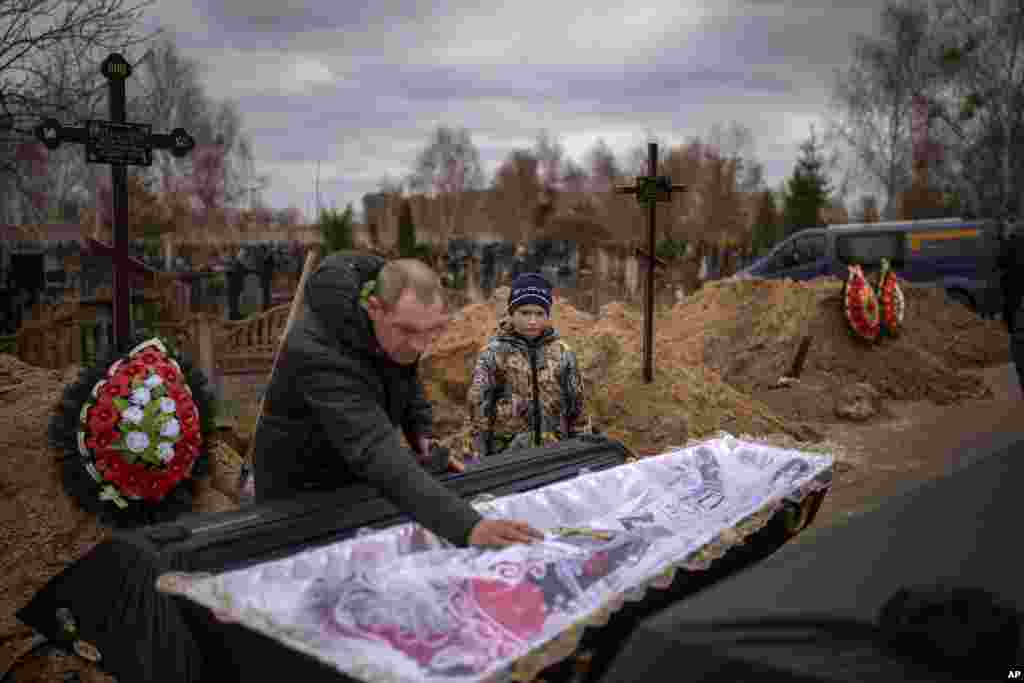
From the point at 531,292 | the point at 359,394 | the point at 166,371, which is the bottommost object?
the point at 166,371

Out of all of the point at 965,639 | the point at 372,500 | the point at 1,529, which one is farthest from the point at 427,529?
the point at 1,529

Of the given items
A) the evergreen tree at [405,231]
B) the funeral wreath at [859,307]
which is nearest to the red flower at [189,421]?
the funeral wreath at [859,307]

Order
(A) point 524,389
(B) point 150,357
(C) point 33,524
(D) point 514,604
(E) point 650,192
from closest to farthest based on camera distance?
1. (D) point 514,604
2. (B) point 150,357
3. (C) point 33,524
4. (A) point 524,389
5. (E) point 650,192

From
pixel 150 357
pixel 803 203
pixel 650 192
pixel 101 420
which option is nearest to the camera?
pixel 101 420

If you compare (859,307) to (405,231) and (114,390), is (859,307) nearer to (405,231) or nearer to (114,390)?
(114,390)

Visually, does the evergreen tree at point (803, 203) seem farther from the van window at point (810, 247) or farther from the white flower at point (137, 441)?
the white flower at point (137, 441)

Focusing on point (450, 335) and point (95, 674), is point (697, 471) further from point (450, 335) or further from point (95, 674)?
point (450, 335)

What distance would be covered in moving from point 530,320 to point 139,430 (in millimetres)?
1904

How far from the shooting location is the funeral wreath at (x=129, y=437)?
3.61m

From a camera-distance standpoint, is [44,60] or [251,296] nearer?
[44,60]

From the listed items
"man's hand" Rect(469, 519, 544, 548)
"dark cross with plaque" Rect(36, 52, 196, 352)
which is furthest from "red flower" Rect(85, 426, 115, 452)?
"man's hand" Rect(469, 519, 544, 548)

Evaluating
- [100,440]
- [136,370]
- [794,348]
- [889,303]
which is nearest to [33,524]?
[100,440]

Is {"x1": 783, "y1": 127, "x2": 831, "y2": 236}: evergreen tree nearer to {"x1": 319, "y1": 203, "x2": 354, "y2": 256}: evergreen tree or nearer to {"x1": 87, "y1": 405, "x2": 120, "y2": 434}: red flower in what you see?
{"x1": 319, "y1": 203, "x2": 354, "y2": 256}: evergreen tree

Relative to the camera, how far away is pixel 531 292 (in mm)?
4305
